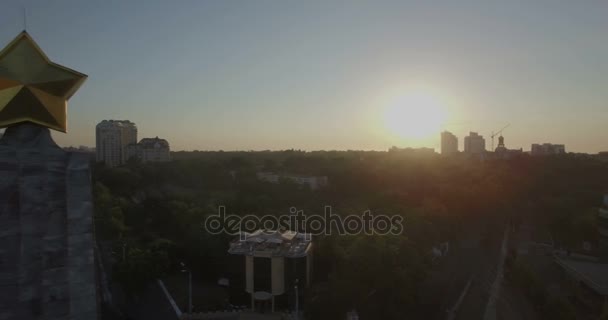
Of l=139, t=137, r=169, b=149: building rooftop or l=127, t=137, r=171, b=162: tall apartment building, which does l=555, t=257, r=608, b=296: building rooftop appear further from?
l=139, t=137, r=169, b=149: building rooftop

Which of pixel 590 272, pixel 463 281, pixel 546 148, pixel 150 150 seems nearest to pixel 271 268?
pixel 463 281

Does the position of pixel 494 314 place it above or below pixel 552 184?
below

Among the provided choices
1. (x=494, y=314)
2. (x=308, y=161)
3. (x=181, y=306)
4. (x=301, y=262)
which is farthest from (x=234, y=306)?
(x=308, y=161)

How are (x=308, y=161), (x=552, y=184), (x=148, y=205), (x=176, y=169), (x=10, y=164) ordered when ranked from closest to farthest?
(x=10, y=164), (x=148, y=205), (x=552, y=184), (x=176, y=169), (x=308, y=161)

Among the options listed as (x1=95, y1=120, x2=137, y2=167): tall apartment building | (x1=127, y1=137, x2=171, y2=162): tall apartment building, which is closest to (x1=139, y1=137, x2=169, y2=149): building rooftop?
(x1=127, y1=137, x2=171, y2=162): tall apartment building

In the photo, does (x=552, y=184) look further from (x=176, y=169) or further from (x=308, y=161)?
(x=176, y=169)

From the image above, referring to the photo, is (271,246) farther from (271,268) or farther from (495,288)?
(495,288)
